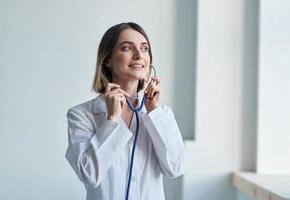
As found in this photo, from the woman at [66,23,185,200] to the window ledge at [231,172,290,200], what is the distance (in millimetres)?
462

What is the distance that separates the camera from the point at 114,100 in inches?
43.0

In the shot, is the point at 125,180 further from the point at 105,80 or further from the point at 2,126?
the point at 2,126

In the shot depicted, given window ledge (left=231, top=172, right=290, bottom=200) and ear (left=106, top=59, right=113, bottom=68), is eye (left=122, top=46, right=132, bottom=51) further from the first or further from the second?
window ledge (left=231, top=172, right=290, bottom=200)

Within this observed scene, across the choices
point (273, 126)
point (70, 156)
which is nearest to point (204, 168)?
point (273, 126)

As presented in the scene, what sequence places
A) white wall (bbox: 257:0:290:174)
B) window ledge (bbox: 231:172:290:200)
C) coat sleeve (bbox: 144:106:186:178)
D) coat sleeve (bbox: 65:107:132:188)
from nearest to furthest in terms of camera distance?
1. coat sleeve (bbox: 65:107:132:188)
2. coat sleeve (bbox: 144:106:186:178)
3. window ledge (bbox: 231:172:290:200)
4. white wall (bbox: 257:0:290:174)

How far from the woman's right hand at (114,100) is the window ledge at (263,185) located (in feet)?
2.25

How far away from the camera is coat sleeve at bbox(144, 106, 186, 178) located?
115 centimetres

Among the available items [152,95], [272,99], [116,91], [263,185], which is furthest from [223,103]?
[116,91]

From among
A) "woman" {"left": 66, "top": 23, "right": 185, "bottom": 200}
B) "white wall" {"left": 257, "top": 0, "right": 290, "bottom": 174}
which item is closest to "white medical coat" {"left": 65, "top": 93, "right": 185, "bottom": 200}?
"woman" {"left": 66, "top": 23, "right": 185, "bottom": 200}

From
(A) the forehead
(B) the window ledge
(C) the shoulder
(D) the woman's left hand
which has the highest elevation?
(A) the forehead

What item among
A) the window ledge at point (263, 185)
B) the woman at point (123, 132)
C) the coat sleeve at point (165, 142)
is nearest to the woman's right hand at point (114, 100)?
the woman at point (123, 132)

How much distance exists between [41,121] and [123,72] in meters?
1.00

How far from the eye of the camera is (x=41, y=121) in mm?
2016

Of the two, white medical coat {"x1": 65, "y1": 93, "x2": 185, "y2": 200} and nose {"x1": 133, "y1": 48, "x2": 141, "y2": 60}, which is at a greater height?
nose {"x1": 133, "y1": 48, "x2": 141, "y2": 60}
